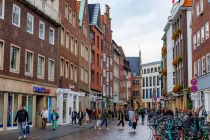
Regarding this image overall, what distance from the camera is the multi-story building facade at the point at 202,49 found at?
1387 inches

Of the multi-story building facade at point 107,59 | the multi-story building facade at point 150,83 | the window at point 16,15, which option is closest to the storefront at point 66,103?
the window at point 16,15

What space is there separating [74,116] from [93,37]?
25.5 m

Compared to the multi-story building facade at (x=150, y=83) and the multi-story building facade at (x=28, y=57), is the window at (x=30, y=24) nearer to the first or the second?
the multi-story building facade at (x=28, y=57)

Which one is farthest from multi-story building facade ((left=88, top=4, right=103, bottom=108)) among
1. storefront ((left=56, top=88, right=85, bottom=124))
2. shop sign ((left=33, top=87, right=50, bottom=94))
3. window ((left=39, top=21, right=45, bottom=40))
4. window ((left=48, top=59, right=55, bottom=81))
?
window ((left=39, top=21, right=45, bottom=40))

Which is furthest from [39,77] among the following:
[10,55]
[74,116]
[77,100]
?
[77,100]

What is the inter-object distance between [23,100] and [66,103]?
1237 centimetres

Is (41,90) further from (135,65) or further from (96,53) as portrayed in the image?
(135,65)

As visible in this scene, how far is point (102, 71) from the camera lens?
71.9 m

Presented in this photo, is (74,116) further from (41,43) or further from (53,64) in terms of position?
(41,43)

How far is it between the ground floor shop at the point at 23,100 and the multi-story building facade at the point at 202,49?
13.4m

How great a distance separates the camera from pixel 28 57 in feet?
101

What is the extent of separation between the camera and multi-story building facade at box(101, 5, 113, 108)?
247ft

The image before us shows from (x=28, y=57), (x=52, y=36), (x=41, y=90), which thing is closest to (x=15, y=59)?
(x=28, y=57)

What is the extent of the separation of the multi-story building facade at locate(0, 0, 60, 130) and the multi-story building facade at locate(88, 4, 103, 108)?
24.9 m
